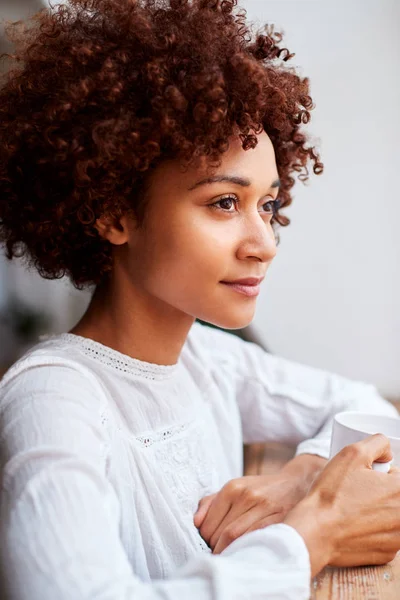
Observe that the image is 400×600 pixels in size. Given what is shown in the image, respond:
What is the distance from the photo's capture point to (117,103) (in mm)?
936

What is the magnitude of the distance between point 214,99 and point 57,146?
237 mm

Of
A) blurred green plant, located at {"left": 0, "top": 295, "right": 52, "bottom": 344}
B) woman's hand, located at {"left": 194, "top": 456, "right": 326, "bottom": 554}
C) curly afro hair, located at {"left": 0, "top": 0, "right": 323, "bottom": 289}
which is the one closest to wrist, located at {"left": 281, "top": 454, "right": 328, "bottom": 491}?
woman's hand, located at {"left": 194, "top": 456, "right": 326, "bottom": 554}

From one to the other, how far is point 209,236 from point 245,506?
1.32 feet

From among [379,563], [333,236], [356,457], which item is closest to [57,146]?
[356,457]

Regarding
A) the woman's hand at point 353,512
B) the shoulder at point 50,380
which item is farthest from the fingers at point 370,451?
the shoulder at point 50,380

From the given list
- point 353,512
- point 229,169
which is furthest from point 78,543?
point 229,169

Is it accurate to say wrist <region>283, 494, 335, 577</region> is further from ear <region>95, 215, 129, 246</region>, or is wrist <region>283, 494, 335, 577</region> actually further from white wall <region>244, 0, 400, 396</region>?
white wall <region>244, 0, 400, 396</region>

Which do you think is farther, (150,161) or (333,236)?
(333,236)

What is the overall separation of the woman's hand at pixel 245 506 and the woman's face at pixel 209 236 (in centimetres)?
25

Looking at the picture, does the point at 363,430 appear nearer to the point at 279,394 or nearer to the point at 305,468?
the point at 305,468

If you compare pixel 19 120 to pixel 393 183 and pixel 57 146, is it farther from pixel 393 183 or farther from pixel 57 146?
pixel 393 183

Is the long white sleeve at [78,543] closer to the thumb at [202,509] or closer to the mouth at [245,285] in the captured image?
the thumb at [202,509]

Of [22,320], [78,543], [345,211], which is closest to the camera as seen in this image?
[78,543]

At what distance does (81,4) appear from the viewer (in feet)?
3.44
